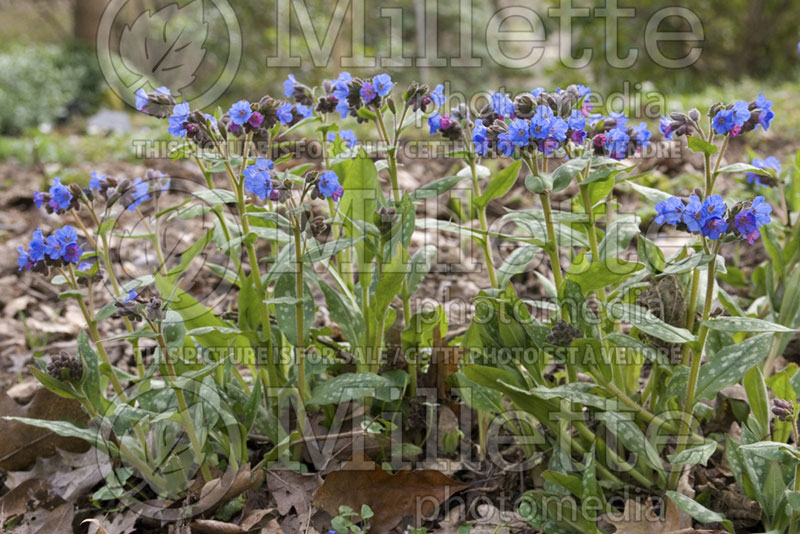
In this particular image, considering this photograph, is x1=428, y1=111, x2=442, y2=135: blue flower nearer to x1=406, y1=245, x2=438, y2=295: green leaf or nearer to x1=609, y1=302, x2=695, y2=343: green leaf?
x1=406, y1=245, x2=438, y2=295: green leaf

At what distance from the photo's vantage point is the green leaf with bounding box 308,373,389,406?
5.63ft

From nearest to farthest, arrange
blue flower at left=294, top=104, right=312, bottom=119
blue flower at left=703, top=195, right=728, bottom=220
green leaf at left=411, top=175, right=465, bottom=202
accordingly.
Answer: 1. blue flower at left=703, top=195, right=728, bottom=220
2. green leaf at left=411, top=175, right=465, bottom=202
3. blue flower at left=294, top=104, right=312, bottom=119

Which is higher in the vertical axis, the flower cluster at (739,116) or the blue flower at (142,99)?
the blue flower at (142,99)

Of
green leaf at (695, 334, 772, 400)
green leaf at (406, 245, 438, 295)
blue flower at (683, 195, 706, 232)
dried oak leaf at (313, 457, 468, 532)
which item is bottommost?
dried oak leaf at (313, 457, 468, 532)

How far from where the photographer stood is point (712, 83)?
8734 millimetres

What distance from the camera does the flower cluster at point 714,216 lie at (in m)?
1.36

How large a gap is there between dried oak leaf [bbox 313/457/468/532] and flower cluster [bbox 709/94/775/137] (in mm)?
1024

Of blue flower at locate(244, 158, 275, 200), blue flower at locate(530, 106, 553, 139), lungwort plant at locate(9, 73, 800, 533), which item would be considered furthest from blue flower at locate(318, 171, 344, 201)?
blue flower at locate(530, 106, 553, 139)

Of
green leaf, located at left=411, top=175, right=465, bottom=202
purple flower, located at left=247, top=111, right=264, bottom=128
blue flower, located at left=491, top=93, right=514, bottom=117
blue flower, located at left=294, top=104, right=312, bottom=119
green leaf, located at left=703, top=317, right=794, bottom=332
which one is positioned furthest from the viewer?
blue flower, located at left=294, top=104, right=312, bottom=119

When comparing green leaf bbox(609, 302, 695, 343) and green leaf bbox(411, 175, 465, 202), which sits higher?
green leaf bbox(411, 175, 465, 202)

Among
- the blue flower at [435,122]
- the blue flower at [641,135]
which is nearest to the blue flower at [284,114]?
the blue flower at [435,122]

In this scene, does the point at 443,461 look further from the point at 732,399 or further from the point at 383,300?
the point at 732,399

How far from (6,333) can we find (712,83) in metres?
8.35

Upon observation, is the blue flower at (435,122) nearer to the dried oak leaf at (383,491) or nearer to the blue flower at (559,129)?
the blue flower at (559,129)
